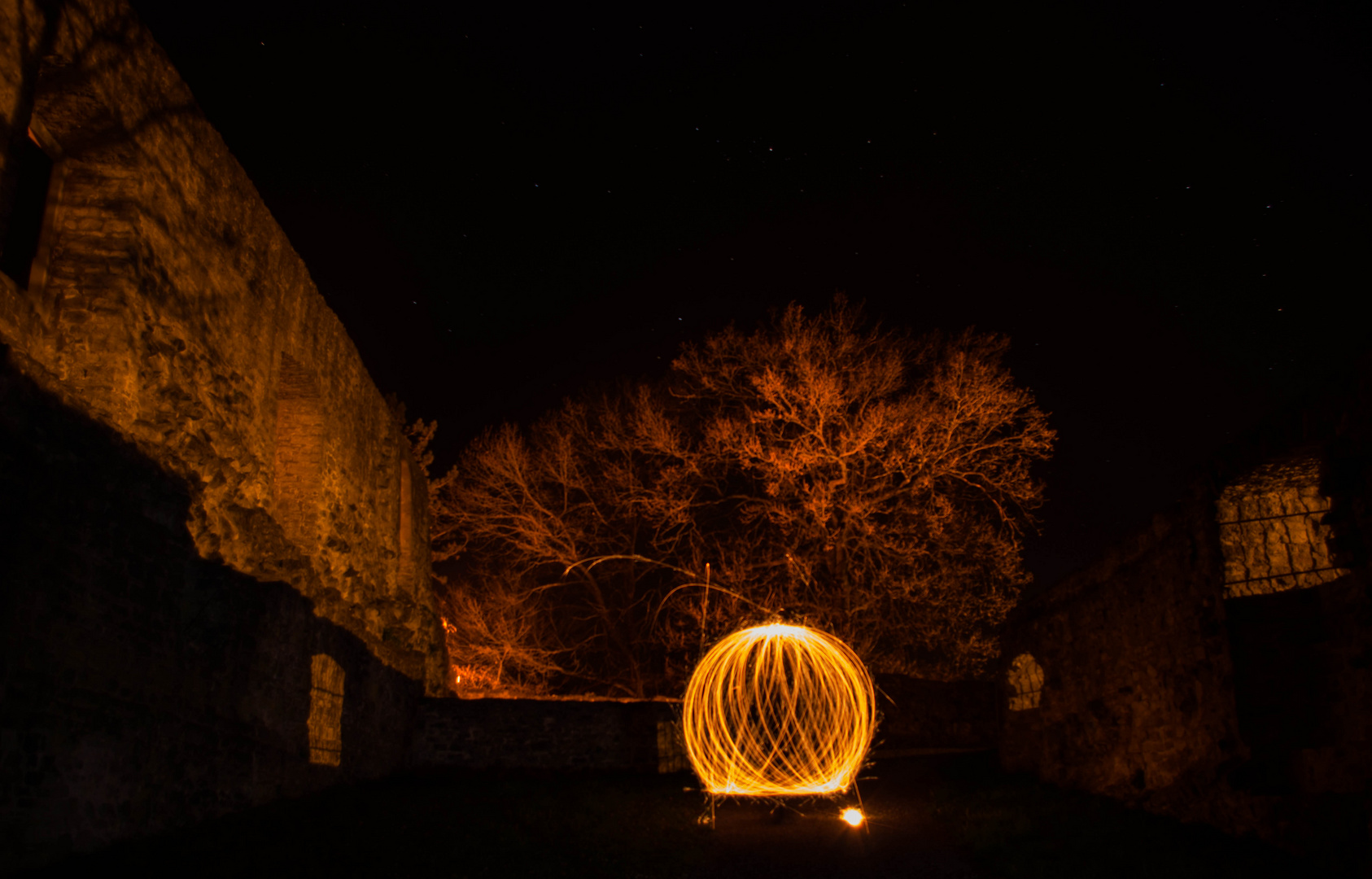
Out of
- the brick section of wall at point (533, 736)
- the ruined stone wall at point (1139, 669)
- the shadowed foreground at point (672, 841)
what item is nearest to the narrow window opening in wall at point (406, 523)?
the brick section of wall at point (533, 736)

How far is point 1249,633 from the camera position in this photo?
6941 mm

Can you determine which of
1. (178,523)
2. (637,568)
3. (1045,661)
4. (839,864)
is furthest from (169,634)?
(637,568)

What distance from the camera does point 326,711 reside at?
896cm

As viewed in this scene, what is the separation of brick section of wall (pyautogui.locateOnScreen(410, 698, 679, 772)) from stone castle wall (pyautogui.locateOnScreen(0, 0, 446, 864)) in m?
1.04

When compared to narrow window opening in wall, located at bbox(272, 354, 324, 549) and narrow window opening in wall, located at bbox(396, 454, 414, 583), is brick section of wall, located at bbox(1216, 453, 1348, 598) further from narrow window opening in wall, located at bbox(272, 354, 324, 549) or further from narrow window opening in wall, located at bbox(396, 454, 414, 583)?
narrow window opening in wall, located at bbox(396, 454, 414, 583)

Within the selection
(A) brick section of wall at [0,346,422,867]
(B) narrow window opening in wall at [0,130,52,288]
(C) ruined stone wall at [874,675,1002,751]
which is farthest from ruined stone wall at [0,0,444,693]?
(C) ruined stone wall at [874,675,1002,751]

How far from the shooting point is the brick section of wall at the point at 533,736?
12.1 metres

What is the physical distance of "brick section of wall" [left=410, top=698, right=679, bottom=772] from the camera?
12070 mm

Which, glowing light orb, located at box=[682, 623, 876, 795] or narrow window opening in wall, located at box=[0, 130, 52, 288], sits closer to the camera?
narrow window opening in wall, located at box=[0, 130, 52, 288]

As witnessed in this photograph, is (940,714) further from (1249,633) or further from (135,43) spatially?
(135,43)

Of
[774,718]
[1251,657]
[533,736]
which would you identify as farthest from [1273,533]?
[533,736]

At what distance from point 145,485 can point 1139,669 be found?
28.6 ft

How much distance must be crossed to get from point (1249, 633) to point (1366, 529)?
4.75ft

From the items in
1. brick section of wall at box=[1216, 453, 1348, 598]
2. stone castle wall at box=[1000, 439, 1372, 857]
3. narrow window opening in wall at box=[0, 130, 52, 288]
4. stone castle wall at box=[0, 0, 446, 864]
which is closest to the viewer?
stone castle wall at box=[0, 0, 446, 864]
